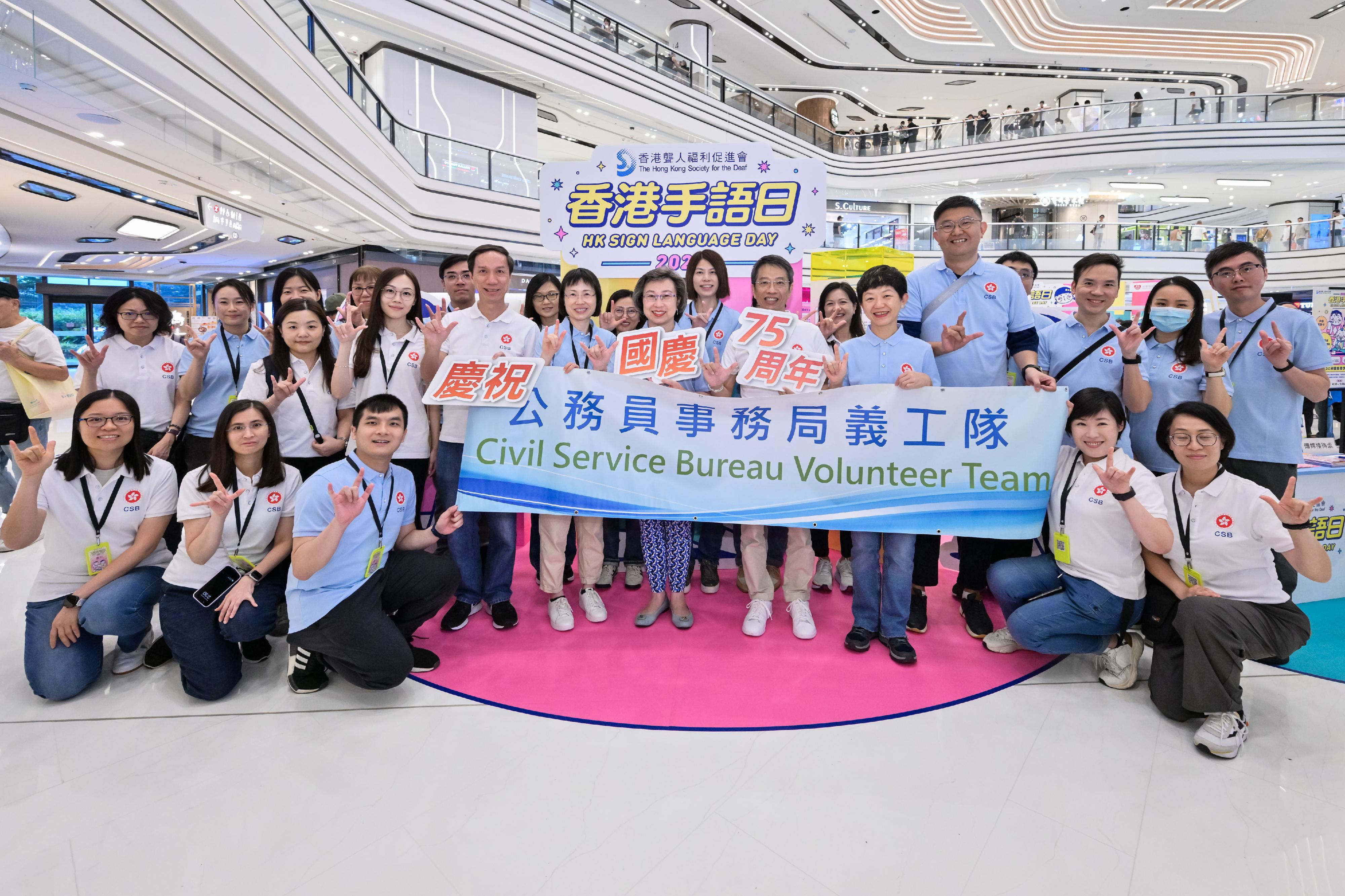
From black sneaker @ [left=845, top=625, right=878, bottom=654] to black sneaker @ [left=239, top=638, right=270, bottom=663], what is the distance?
2474 mm

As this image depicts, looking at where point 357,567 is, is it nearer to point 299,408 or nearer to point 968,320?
point 299,408

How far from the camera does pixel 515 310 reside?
10.7 ft

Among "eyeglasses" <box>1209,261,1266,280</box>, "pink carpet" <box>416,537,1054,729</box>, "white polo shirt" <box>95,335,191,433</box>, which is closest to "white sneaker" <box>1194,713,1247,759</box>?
"pink carpet" <box>416,537,1054,729</box>

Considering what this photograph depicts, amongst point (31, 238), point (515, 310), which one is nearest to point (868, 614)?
point (515, 310)

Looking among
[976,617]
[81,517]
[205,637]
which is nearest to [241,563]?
[205,637]

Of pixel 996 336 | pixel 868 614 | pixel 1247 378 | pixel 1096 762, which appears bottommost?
pixel 1096 762

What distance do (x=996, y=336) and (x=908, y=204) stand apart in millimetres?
20885

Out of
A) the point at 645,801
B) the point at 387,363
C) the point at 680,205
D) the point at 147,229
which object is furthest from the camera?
the point at 147,229

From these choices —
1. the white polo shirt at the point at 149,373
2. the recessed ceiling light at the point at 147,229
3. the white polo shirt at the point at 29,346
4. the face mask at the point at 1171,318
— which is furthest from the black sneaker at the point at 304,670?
the recessed ceiling light at the point at 147,229

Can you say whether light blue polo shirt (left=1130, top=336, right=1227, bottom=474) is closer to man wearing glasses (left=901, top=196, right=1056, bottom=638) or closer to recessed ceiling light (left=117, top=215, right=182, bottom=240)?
man wearing glasses (left=901, top=196, right=1056, bottom=638)

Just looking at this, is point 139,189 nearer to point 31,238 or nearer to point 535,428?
point 31,238

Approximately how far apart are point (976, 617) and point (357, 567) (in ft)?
8.72

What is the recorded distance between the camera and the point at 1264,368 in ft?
9.34

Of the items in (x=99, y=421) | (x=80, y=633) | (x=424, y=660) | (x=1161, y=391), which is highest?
(x=1161, y=391)
